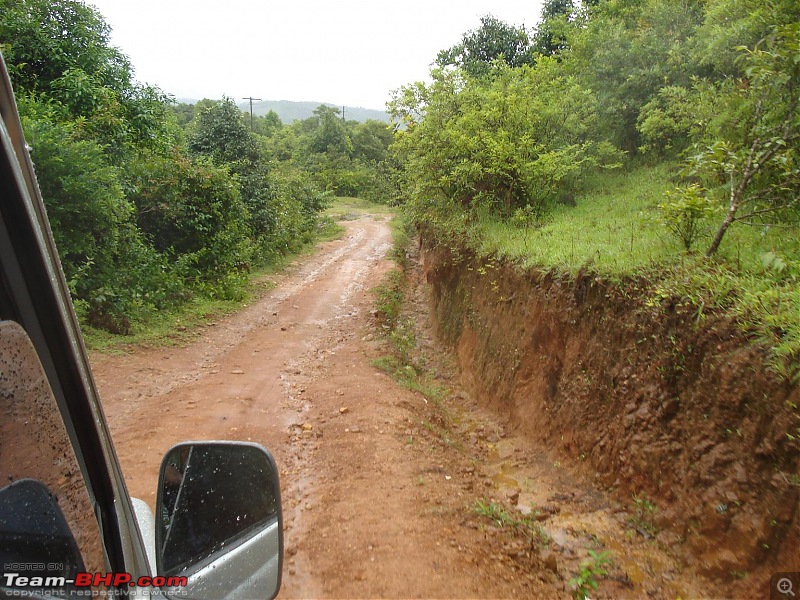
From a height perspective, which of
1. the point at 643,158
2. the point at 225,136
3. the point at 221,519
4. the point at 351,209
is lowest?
the point at 351,209

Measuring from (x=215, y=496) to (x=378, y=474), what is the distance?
3.56 m

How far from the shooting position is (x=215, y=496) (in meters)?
1.68

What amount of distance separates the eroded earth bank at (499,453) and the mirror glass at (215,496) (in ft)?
6.98

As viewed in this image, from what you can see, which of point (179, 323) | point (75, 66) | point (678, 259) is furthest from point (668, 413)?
point (75, 66)

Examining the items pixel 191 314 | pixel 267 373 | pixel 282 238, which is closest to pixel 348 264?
pixel 282 238

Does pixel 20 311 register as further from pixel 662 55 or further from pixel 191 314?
pixel 662 55

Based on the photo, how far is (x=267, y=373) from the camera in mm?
8148

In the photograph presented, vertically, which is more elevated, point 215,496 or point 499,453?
point 215,496

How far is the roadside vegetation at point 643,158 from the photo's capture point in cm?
472

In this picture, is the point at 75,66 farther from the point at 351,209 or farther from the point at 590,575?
the point at 351,209

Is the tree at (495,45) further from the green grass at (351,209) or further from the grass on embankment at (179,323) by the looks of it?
the green grass at (351,209)

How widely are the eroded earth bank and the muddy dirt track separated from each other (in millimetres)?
19

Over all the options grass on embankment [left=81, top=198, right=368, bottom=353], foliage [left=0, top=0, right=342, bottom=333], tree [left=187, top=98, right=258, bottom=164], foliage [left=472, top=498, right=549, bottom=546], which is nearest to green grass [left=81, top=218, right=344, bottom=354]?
grass on embankment [left=81, top=198, right=368, bottom=353]

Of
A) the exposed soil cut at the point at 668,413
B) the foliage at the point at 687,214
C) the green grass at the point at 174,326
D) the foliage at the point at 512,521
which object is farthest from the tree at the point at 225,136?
the foliage at the point at 512,521
